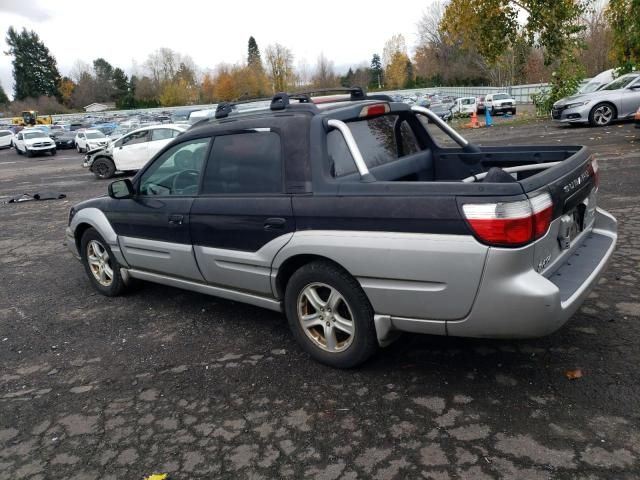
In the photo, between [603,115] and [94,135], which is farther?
[94,135]

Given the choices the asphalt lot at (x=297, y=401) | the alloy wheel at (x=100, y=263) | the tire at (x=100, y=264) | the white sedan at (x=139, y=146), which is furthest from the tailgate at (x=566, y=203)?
the white sedan at (x=139, y=146)

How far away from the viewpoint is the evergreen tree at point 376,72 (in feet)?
352

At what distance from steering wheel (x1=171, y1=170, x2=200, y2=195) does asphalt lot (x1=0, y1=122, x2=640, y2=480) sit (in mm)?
1178

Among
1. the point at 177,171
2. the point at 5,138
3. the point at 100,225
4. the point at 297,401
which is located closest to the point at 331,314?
the point at 297,401

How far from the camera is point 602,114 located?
56.9 ft

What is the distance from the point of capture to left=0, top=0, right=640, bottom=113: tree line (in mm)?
21188

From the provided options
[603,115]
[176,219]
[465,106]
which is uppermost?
[465,106]

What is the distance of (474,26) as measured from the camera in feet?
70.8

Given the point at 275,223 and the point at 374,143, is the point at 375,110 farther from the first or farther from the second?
the point at 275,223

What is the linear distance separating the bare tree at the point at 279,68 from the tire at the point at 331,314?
83217 millimetres

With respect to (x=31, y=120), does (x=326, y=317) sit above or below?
below

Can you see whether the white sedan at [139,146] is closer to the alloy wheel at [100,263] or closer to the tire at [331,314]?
the alloy wheel at [100,263]

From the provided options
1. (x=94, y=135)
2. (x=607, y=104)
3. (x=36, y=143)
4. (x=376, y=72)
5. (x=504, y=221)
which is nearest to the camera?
(x=504, y=221)

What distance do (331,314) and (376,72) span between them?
11685cm
